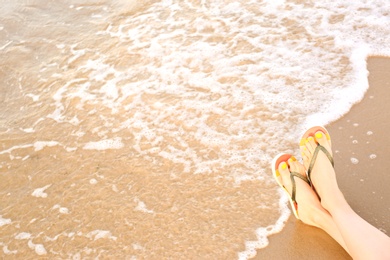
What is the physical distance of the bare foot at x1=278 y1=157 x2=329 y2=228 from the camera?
7.38 feet

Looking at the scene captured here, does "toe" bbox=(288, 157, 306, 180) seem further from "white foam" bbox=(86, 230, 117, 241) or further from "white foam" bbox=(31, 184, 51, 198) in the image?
"white foam" bbox=(31, 184, 51, 198)

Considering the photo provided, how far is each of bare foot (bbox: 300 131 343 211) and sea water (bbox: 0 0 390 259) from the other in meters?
0.24

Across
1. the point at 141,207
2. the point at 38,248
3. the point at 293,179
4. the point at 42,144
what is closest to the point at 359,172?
the point at 293,179

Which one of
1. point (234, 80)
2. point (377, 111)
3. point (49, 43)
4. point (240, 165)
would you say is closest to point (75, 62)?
point (49, 43)

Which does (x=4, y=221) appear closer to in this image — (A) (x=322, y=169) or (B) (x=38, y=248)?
(B) (x=38, y=248)

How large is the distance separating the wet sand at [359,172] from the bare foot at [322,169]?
17 cm

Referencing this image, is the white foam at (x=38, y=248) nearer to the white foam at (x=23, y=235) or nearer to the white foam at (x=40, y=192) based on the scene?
the white foam at (x=23, y=235)

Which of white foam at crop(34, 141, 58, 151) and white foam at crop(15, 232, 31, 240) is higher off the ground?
white foam at crop(34, 141, 58, 151)

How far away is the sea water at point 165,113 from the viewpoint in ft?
7.95

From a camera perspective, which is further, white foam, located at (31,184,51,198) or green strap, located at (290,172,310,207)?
white foam, located at (31,184,51,198)

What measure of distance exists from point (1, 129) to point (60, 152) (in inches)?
24.2

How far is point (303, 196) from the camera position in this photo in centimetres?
229

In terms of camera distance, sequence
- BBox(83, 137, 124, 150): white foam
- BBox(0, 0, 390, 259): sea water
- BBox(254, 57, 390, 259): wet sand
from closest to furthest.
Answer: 1. BBox(254, 57, 390, 259): wet sand
2. BBox(0, 0, 390, 259): sea water
3. BBox(83, 137, 124, 150): white foam

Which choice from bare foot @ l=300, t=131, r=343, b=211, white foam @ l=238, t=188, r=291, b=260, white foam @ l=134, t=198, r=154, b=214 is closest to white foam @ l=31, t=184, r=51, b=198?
white foam @ l=134, t=198, r=154, b=214
